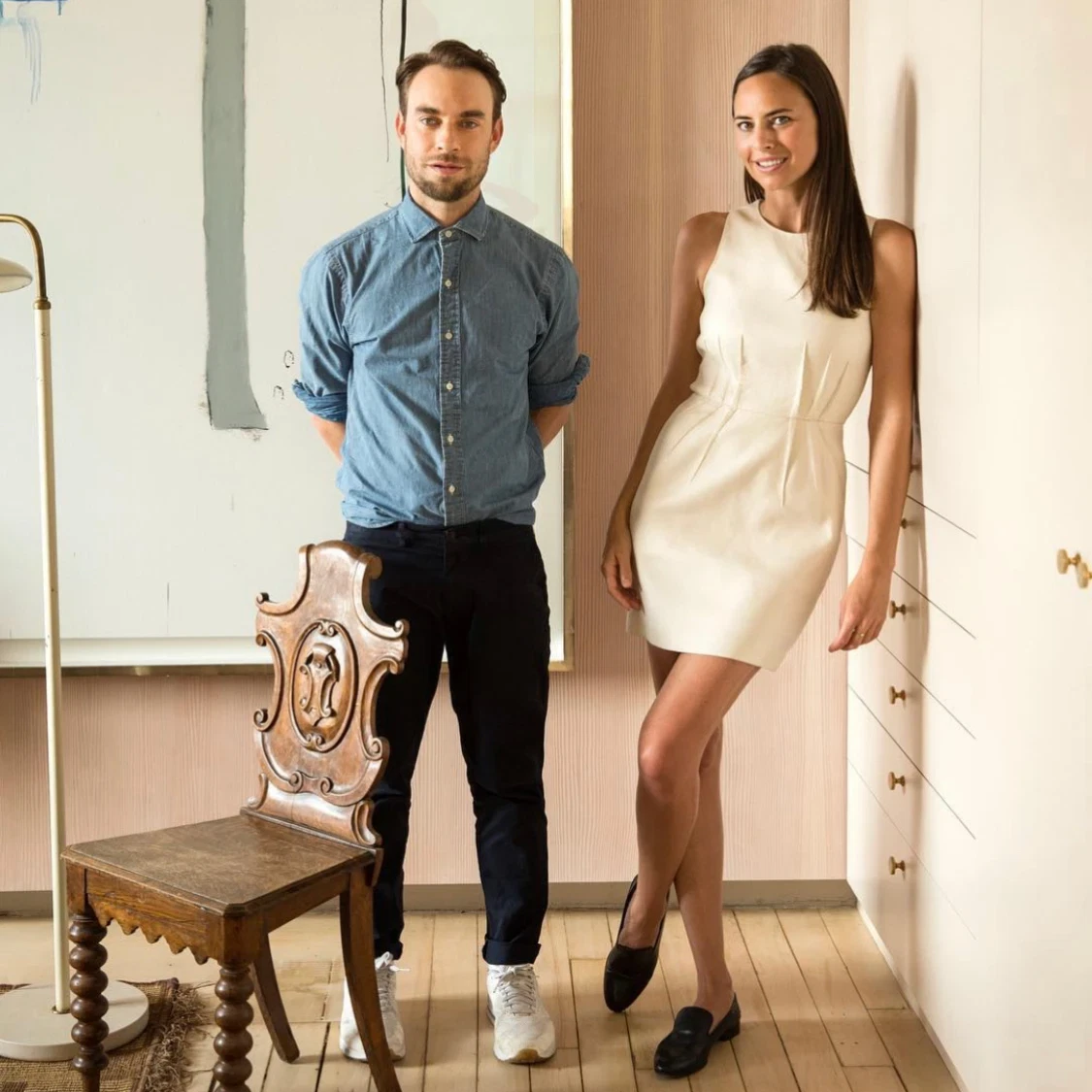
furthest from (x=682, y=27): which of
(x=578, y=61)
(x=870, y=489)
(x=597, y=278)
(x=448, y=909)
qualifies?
(x=448, y=909)

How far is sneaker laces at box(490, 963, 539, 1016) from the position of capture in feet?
8.02

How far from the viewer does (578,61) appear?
9.20ft

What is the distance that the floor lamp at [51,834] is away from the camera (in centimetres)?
238

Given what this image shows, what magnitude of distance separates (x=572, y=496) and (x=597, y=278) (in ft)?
1.48

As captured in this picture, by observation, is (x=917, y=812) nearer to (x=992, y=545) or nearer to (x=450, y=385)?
(x=992, y=545)

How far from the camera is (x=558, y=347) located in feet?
8.11

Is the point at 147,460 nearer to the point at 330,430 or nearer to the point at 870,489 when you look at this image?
the point at 330,430

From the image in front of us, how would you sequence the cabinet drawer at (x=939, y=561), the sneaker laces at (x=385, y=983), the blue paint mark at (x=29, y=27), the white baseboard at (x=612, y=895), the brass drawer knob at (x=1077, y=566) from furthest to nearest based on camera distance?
the white baseboard at (x=612, y=895), the blue paint mark at (x=29, y=27), the sneaker laces at (x=385, y=983), the cabinet drawer at (x=939, y=561), the brass drawer knob at (x=1077, y=566)

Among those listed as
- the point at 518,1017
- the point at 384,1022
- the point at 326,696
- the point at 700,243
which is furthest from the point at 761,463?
the point at 384,1022

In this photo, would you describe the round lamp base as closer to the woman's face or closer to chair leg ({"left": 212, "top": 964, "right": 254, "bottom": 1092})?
chair leg ({"left": 212, "top": 964, "right": 254, "bottom": 1092})

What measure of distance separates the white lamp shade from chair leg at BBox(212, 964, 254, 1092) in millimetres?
1184

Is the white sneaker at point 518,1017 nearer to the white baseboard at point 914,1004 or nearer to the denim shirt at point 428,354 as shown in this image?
the white baseboard at point 914,1004

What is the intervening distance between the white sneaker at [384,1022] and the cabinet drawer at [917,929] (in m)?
0.92

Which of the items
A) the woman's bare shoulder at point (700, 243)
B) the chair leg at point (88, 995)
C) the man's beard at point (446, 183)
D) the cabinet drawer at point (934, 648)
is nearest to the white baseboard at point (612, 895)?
the cabinet drawer at point (934, 648)
